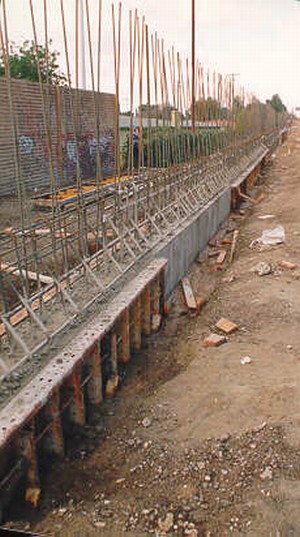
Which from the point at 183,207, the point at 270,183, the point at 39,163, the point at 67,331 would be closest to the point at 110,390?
the point at 67,331

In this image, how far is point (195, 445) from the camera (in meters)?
5.14

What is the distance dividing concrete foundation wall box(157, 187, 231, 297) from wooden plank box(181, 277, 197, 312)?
0.16 m

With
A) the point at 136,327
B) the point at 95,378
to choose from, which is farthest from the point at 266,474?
the point at 136,327

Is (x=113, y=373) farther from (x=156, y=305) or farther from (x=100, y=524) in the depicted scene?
(x=100, y=524)

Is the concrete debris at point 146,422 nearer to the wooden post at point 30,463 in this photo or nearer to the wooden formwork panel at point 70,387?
the wooden formwork panel at point 70,387

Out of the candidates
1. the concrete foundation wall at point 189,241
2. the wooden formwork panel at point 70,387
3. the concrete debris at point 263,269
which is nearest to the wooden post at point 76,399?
the wooden formwork panel at point 70,387

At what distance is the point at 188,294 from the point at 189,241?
1.86m

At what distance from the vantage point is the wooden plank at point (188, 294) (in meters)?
8.93

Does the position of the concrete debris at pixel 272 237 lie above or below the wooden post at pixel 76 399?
above

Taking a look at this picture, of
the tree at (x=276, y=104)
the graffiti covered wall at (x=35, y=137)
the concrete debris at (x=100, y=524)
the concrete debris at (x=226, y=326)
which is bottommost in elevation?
the concrete debris at (x=100, y=524)

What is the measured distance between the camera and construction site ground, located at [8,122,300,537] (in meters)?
4.22

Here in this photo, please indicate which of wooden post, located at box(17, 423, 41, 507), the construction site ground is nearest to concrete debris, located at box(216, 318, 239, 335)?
the construction site ground

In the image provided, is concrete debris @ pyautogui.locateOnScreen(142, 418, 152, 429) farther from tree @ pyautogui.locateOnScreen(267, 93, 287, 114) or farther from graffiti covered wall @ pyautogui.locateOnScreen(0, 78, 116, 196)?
tree @ pyautogui.locateOnScreen(267, 93, 287, 114)

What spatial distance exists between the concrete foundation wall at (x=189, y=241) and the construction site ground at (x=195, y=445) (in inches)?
52.8
